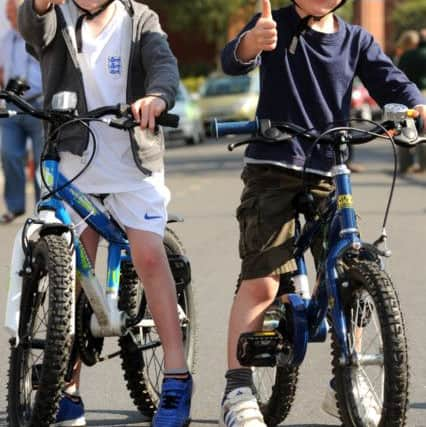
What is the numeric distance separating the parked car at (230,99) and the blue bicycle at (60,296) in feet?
81.4

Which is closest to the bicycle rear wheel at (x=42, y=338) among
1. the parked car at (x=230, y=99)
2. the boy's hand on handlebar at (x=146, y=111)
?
the boy's hand on handlebar at (x=146, y=111)

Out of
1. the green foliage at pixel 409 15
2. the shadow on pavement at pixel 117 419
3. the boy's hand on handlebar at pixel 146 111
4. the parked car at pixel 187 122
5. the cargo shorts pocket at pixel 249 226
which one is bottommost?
the green foliage at pixel 409 15

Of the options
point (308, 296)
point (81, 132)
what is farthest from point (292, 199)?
point (81, 132)

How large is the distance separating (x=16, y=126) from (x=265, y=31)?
7826 mm

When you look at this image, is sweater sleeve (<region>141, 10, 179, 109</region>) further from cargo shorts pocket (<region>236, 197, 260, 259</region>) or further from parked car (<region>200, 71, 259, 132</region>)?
parked car (<region>200, 71, 259, 132</region>)

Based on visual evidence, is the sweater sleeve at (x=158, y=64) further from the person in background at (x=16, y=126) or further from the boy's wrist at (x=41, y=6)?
the person in background at (x=16, y=126)

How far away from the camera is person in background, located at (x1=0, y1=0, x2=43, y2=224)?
11.9m

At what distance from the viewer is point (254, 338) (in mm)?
4984

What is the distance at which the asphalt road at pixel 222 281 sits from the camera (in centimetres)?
586

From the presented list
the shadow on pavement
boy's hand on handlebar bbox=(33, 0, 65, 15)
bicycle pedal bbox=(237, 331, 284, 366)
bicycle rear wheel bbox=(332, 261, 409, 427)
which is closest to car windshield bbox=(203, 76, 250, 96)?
the shadow on pavement

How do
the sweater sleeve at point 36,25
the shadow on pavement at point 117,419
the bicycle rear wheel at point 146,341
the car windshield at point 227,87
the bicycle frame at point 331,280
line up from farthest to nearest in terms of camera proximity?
the car windshield at point 227,87 → the shadow on pavement at point 117,419 → the bicycle rear wheel at point 146,341 → the sweater sleeve at point 36,25 → the bicycle frame at point 331,280

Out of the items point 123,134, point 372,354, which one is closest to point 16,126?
point 123,134

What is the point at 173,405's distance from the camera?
5090 millimetres

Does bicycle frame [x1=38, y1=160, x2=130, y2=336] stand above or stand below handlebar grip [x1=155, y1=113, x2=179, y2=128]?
below
